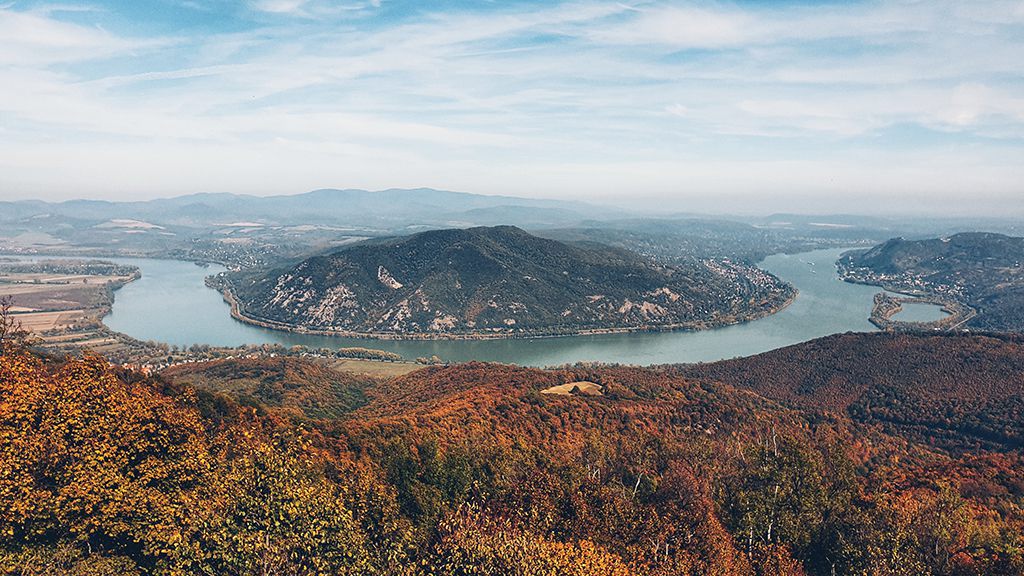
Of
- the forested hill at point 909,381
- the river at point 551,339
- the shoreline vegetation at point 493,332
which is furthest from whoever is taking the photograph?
the shoreline vegetation at point 493,332

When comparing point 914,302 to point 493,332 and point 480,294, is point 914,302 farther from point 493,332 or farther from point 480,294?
point 480,294

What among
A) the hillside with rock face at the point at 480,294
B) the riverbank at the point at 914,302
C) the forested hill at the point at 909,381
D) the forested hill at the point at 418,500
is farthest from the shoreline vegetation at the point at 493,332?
the forested hill at the point at 418,500

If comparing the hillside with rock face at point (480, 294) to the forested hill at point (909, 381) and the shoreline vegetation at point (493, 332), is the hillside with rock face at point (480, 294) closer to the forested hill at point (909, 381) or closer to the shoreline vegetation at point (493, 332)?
the shoreline vegetation at point (493, 332)

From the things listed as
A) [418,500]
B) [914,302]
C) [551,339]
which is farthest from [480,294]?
[914,302]

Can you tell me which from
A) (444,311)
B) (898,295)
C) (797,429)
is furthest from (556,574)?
(898,295)

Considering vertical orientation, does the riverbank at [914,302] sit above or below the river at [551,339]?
above

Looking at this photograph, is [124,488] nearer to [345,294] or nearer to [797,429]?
[797,429]

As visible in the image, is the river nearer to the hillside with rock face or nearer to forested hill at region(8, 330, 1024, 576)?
the hillside with rock face

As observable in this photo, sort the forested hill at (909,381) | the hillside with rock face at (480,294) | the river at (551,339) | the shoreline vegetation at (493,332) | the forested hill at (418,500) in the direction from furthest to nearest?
Result: the hillside with rock face at (480,294), the shoreline vegetation at (493,332), the river at (551,339), the forested hill at (909,381), the forested hill at (418,500)
